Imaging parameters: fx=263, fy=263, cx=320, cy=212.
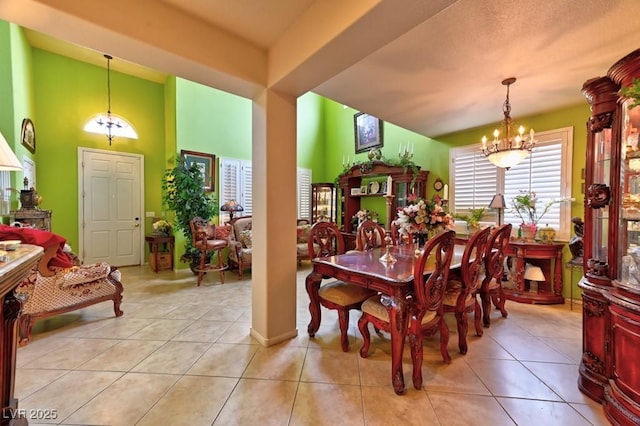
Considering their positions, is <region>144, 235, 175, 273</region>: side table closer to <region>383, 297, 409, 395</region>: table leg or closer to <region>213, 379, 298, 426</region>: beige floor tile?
<region>213, 379, 298, 426</region>: beige floor tile

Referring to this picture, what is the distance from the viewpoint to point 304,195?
6750 millimetres

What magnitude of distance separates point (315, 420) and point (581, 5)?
9.84 feet

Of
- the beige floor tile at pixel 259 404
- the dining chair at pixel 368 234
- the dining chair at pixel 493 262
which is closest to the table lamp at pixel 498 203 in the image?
the dining chair at pixel 493 262

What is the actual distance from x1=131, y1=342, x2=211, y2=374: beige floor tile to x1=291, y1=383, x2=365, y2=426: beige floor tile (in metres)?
0.93

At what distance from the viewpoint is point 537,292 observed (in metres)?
3.43

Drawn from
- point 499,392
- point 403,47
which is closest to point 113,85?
point 403,47

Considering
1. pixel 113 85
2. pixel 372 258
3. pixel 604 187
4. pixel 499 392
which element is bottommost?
pixel 499 392

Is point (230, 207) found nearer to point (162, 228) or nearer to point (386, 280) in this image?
point (162, 228)

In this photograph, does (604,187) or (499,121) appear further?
(499,121)

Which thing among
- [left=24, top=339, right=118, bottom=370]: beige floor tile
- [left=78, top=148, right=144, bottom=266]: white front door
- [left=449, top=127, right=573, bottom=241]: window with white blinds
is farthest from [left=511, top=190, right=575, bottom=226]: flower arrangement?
[left=78, top=148, right=144, bottom=266]: white front door

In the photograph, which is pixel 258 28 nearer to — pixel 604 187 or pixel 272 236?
pixel 272 236

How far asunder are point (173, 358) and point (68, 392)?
1.98ft

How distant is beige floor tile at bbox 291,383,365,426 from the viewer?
1490 mm

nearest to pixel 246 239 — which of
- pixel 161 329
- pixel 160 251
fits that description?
pixel 160 251
